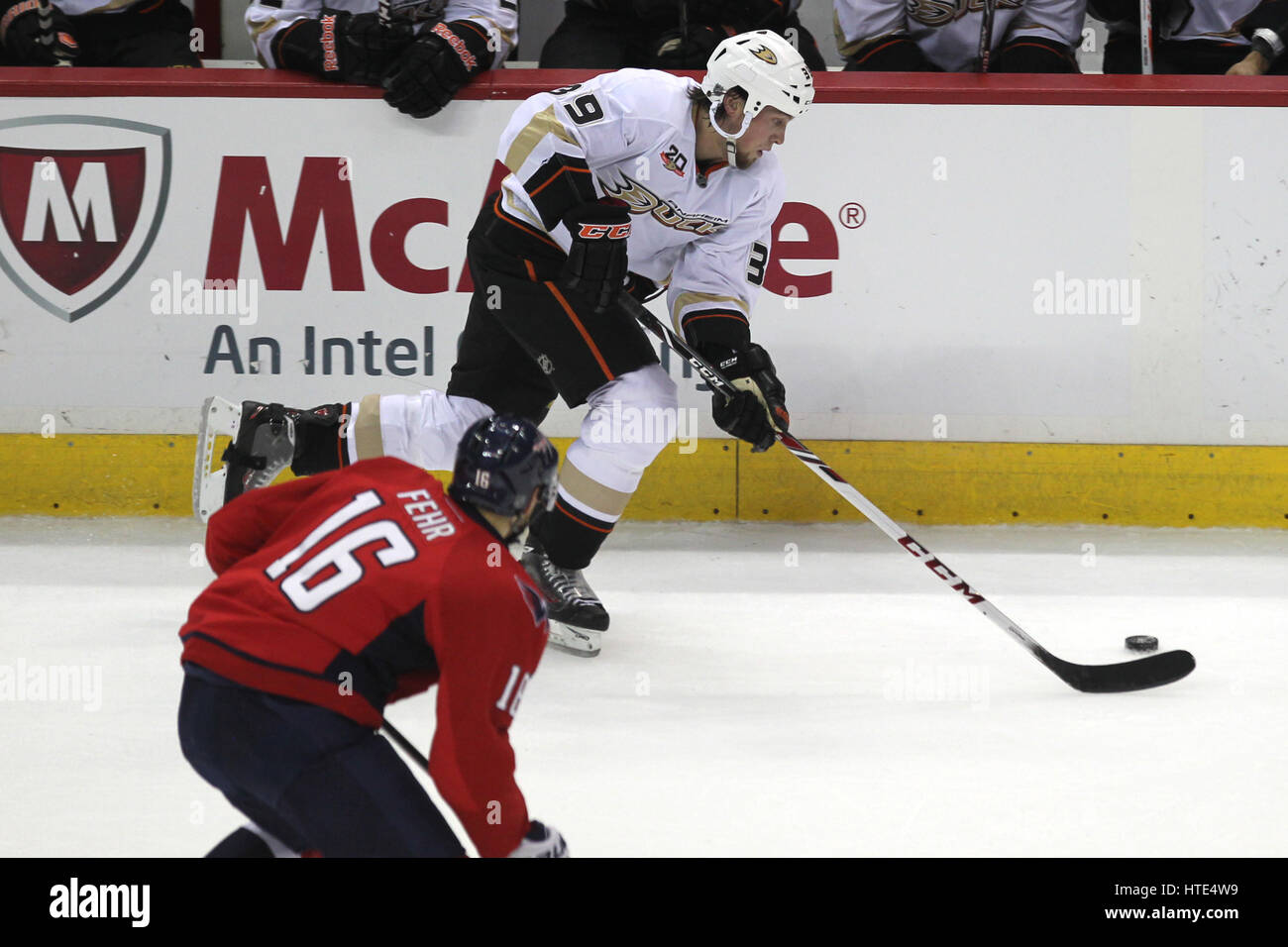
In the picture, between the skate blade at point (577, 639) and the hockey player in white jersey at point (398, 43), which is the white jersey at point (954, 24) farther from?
the skate blade at point (577, 639)

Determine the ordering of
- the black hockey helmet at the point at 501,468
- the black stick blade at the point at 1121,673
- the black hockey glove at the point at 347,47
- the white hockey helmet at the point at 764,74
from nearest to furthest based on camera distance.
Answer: the black hockey helmet at the point at 501,468, the black stick blade at the point at 1121,673, the white hockey helmet at the point at 764,74, the black hockey glove at the point at 347,47

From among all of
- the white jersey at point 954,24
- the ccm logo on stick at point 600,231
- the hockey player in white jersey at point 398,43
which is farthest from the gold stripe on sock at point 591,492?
the white jersey at point 954,24

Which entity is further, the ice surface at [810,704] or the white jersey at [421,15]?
the white jersey at [421,15]

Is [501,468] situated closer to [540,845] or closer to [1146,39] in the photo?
[540,845]

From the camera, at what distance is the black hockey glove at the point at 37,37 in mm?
4355

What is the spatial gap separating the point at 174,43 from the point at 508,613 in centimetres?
361

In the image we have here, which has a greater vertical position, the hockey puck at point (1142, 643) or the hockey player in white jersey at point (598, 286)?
the hockey player in white jersey at point (598, 286)

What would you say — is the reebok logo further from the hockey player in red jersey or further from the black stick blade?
the hockey player in red jersey

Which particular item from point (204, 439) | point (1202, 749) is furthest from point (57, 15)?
point (1202, 749)

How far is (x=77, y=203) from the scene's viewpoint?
399 cm

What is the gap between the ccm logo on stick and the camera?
294 centimetres

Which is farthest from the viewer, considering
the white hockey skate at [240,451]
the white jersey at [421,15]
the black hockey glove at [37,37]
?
the black hockey glove at [37,37]

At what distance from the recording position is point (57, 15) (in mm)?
4387

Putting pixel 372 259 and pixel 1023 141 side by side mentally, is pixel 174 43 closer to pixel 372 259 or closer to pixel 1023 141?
pixel 372 259
